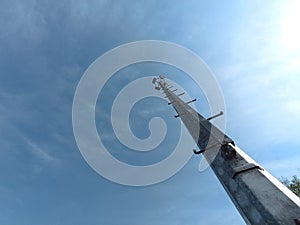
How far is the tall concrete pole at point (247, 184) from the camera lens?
4.46 m

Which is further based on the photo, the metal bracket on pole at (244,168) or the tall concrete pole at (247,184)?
the metal bracket on pole at (244,168)

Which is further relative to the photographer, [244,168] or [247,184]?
[244,168]

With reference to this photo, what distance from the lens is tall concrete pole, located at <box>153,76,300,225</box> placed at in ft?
14.6

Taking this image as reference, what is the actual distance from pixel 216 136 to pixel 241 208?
215 centimetres

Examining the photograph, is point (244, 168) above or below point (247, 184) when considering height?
above

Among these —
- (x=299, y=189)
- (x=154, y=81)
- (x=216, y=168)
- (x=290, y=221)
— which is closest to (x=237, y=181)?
Answer: (x=216, y=168)

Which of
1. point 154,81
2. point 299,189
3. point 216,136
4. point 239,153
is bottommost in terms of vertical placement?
point 239,153

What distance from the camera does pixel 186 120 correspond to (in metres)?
A: 9.05

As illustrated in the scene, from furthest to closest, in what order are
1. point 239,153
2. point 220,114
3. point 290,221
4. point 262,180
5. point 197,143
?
point 220,114
point 197,143
point 239,153
point 262,180
point 290,221

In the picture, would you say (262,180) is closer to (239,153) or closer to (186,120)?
(239,153)

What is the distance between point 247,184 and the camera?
5207 millimetres

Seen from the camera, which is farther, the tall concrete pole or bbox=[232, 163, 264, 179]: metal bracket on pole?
bbox=[232, 163, 264, 179]: metal bracket on pole

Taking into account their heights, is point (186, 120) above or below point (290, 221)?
above

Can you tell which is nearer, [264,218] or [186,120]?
[264,218]
